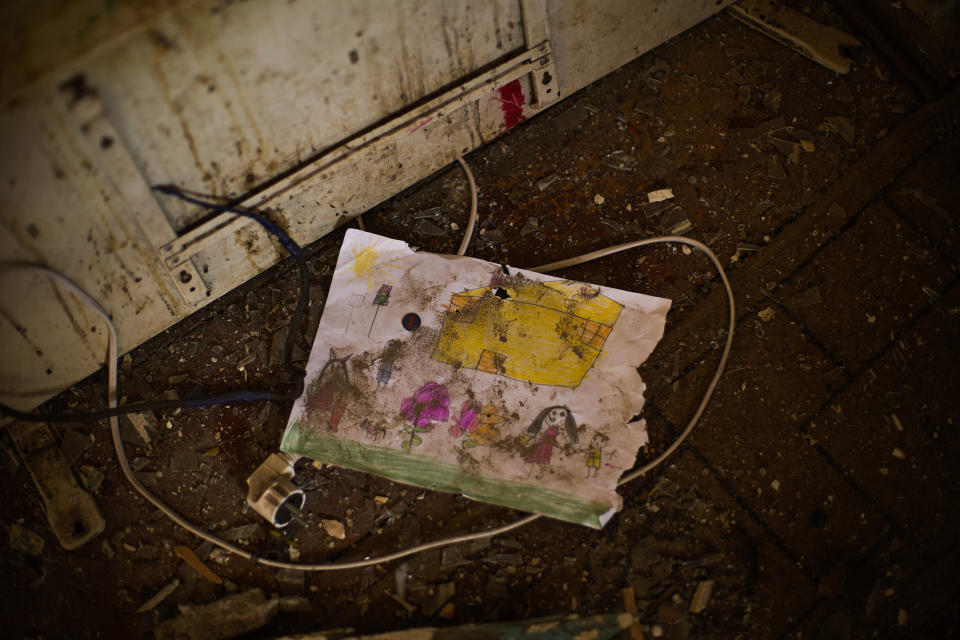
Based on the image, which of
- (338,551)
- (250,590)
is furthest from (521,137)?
(250,590)

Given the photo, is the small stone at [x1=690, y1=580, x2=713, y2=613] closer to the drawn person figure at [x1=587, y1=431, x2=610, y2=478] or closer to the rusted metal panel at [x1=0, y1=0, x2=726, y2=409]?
the drawn person figure at [x1=587, y1=431, x2=610, y2=478]

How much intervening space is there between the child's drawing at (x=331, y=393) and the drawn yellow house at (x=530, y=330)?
28 centimetres

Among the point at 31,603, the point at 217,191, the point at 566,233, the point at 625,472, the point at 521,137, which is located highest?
the point at 217,191

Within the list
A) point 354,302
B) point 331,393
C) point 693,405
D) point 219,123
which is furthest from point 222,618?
point 693,405

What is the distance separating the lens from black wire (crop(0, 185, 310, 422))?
1863 millimetres

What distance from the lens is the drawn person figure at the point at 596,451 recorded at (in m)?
1.91

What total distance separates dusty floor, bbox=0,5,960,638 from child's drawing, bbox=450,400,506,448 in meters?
0.20

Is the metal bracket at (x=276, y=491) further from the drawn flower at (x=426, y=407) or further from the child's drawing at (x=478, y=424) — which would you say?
the child's drawing at (x=478, y=424)

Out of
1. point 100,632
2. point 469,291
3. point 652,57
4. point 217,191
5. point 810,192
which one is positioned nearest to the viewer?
point 217,191

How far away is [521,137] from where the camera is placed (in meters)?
2.26

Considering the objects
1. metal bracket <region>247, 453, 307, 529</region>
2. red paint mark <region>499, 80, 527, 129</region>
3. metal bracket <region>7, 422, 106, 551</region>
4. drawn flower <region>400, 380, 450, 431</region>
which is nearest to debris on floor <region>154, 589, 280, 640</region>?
metal bracket <region>247, 453, 307, 529</region>

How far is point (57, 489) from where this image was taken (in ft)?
6.39

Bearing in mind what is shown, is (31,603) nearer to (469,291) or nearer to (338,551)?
(338,551)

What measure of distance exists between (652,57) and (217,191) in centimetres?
153
